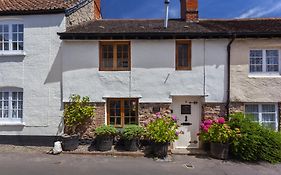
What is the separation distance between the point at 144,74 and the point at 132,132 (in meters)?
2.69

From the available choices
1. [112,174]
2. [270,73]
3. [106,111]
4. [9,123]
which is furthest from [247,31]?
[9,123]

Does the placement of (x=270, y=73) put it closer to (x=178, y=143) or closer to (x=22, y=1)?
(x=178, y=143)

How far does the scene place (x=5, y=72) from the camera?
37.0ft

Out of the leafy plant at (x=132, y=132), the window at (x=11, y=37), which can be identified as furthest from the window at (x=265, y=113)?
the window at (x=11, y=37)

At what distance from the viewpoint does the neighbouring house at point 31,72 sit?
11.1m

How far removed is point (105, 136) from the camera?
10.3 metres

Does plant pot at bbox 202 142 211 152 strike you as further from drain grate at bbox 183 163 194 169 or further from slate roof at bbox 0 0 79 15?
slate roof at bbox 0 0 79 15

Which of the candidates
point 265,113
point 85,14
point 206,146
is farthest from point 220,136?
point 85,14

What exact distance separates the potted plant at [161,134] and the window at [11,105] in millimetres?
6227

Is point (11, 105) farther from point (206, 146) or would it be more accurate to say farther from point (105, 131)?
point (206, 146)

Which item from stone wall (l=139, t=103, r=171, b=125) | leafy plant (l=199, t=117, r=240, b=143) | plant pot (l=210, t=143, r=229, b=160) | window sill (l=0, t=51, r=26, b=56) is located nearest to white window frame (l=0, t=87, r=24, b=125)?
window sill (l=0, t=51, r=26, b=56)

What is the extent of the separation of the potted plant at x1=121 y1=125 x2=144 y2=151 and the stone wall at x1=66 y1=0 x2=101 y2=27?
5812 mm

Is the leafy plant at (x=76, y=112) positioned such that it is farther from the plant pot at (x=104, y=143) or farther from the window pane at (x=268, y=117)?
the window pane at (x=268, y=117)

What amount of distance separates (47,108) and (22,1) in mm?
5974
